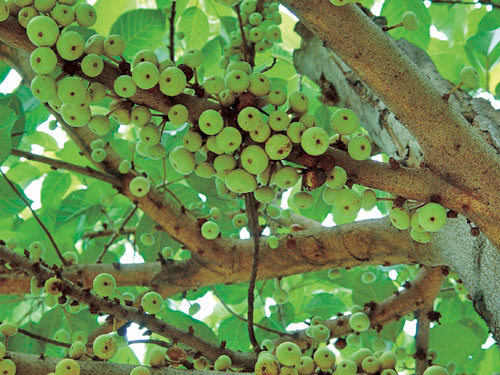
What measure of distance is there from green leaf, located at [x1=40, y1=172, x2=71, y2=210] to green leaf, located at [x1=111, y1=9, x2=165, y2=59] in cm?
100

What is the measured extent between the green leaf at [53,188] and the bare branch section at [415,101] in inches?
103

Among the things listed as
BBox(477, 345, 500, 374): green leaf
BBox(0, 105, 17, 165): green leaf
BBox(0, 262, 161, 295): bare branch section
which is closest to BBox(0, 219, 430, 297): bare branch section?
BBox(0, 262, 161, 295): bare branch section

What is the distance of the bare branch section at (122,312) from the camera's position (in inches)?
78.3

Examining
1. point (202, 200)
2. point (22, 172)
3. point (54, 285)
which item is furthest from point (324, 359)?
point (22, 172)

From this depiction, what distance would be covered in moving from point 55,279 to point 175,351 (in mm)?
579

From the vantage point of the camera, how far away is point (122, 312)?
1.99m

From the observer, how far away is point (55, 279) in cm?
204

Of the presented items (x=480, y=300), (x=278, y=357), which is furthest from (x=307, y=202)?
(x=480, y=300)

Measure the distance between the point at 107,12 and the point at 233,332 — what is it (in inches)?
88.7

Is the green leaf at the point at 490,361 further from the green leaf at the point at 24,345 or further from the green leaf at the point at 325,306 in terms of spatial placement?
the green leaf at the point at 24,345

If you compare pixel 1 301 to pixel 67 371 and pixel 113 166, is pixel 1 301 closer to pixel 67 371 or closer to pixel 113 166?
pixel 113 166

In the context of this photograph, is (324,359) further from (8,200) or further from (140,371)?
(8,200)

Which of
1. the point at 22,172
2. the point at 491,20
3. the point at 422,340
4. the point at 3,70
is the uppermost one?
the point at 491,20

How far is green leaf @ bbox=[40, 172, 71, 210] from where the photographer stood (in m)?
3.69
